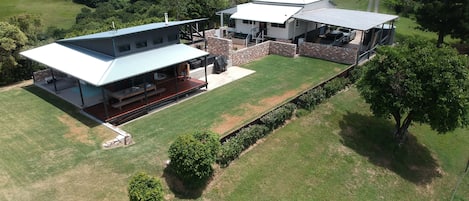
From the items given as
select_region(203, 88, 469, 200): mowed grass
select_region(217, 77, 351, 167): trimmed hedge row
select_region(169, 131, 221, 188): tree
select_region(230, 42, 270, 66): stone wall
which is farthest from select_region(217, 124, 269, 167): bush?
select_region(230, 42, 270, 66): stone wall

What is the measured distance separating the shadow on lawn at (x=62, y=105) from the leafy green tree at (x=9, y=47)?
1642 mm

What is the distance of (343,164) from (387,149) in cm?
335

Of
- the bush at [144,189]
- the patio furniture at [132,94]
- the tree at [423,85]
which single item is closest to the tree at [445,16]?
the tree at [423,85]

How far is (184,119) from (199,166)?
530 cm

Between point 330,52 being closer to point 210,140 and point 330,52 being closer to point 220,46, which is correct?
point 220,46

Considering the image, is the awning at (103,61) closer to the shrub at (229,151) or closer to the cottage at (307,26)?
the shrub at (229,151)

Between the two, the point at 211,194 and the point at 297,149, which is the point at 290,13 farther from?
the point at 211,194

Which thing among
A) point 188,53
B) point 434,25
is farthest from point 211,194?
point 434,25

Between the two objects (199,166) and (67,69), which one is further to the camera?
(67,69)

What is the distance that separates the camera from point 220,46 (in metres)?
26.7

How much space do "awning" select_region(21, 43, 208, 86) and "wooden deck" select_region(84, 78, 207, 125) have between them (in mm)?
1574

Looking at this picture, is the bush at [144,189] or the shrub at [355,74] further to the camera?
the shrub at [355,74]

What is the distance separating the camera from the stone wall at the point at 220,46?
1026 inches

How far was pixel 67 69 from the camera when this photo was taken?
18500 millimetres
